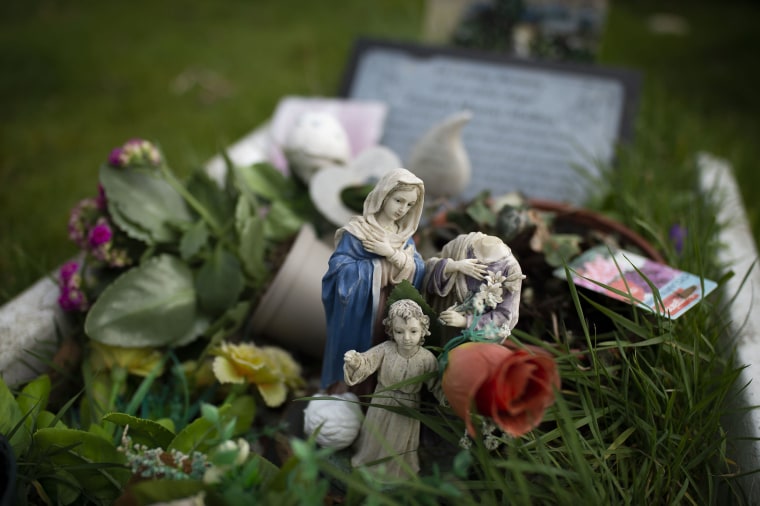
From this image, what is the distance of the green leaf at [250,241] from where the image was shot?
1.58 metres

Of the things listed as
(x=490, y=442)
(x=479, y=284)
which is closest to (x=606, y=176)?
(x=479, y=284)

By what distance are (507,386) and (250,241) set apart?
91 cm

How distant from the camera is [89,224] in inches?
61.9

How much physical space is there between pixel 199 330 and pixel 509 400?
0.93 m

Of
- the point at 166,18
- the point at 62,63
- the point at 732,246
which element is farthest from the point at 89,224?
the point at 166,18

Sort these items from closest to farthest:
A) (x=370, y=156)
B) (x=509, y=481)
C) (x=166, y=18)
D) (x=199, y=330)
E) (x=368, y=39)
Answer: (x=509, y=481) < (x=199, y=330) < (x=370, y=156) < (x=368, y=39) < (x=166, y=18)

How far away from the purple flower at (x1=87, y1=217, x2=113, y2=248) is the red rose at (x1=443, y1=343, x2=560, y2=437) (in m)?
1.02

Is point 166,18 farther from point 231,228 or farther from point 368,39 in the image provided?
point 231,228

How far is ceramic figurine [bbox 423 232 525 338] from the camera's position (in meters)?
1.04

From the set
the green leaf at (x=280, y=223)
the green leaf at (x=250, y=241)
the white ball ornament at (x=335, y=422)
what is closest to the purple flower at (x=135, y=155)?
the green leaf at (x=250, y=241)

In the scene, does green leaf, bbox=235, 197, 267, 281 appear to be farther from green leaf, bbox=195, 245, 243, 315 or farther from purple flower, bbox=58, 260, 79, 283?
purple flower, bbox=58, 260, 79, 283

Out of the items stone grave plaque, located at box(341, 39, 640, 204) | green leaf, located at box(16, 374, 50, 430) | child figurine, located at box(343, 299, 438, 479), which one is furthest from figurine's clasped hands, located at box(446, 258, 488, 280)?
stone grave plaque, located at box(341, 39, 640, 204)

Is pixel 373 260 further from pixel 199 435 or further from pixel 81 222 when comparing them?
pixel 81 222

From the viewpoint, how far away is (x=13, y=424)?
3.92 feet
